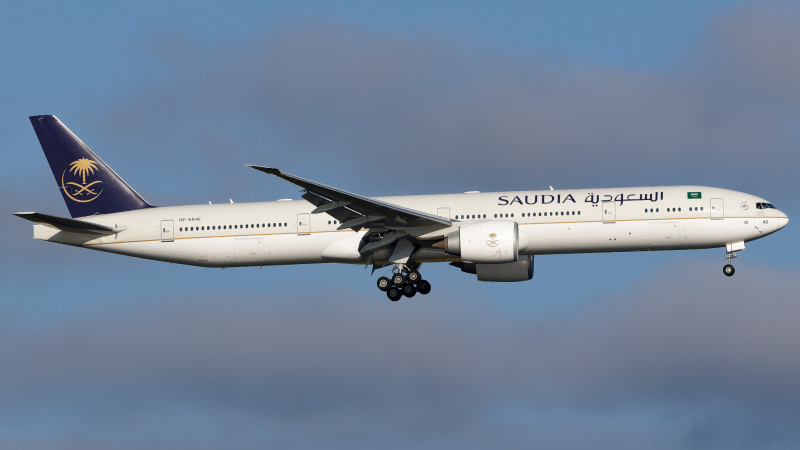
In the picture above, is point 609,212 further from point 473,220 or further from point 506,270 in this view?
point 506,270

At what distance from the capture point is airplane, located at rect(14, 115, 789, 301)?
51.1 m

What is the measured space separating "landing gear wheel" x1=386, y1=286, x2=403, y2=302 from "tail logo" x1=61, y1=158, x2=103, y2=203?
13238mm

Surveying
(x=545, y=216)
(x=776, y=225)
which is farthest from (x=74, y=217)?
(x=776, y=225)

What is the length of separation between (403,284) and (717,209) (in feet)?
41.8

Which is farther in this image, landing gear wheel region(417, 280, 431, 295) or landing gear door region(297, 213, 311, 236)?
landing gear wheel region(417, 280, 431, 295)

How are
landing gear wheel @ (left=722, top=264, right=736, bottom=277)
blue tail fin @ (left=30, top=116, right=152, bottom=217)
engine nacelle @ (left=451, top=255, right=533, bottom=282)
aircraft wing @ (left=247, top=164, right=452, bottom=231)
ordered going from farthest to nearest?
blue tail fin @ (left=30, top=116, right=152, bottom=217)
engine nacelle @ (left=451, top=255, right=533, bottom=282)
landing gear wheel @ (left=722, top=264, right=736, bottom=277)
aircraft wing @ (left=247, top=164, right=452, bottom=231)

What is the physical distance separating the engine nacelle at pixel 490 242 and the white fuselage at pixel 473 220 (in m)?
1.38

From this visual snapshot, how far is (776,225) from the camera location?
51438 millimetres

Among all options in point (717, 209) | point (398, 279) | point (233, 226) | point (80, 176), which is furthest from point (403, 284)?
point (80, 176)

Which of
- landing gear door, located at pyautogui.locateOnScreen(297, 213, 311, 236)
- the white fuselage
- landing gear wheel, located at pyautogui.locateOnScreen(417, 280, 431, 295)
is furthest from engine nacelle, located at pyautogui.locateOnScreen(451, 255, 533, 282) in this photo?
landing gear door, located at pyautogui.locateOnScreen(297, 213, 311, 236)

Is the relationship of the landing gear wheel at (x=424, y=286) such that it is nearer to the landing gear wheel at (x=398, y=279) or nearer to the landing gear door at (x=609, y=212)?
the landing gear wheel at (x=398, y=279)

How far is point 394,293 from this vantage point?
177 feet

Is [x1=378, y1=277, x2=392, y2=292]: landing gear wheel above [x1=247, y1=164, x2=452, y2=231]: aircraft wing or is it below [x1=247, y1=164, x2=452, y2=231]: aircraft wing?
below

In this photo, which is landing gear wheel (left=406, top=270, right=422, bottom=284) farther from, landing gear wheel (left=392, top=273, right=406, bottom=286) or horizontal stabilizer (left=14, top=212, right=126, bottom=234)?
horizontal stabilizer (left=14, top=212, right=126, bottom=234)
